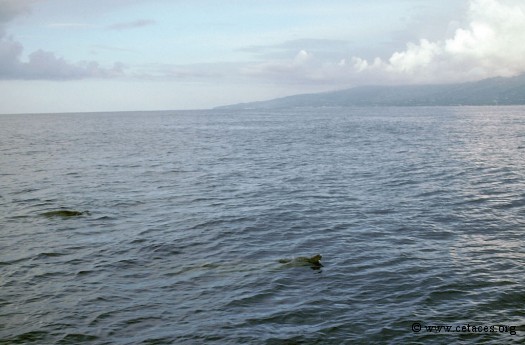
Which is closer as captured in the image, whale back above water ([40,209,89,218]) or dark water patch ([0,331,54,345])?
dark water patch ([0,331,54,345])

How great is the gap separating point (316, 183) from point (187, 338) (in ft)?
103

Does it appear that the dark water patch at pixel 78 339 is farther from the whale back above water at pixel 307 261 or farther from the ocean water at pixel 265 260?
the whale back above water at pixel 307 261

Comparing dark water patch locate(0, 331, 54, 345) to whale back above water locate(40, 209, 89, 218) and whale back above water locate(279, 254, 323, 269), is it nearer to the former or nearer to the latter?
whale back above water locate(279, 254, 323, 269)

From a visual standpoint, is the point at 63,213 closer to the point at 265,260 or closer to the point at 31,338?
the point at 265,260

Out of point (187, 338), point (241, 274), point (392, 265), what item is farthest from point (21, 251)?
point (392, 265)

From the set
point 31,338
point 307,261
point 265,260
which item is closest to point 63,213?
point 265,260

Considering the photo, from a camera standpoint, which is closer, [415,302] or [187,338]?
[187,338]

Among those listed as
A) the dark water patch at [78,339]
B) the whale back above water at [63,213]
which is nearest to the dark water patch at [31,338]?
the dark water patch at [78,339]

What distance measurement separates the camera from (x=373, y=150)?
2960 inches

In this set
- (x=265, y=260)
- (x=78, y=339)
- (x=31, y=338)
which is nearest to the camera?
(x=78, y=339)

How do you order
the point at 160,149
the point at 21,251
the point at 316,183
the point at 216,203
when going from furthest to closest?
the point at 160,149 → the point at 316,183 → the point at 216,203 → the point at 21,251

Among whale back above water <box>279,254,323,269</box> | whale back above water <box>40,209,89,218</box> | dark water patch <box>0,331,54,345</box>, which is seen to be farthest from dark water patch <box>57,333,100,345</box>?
whale back above water <box>40,209,89,218</box>

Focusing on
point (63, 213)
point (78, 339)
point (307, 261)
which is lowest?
point (78, 339)

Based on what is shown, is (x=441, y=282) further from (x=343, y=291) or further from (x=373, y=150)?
(x=373, y=150)
